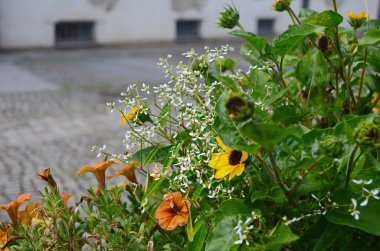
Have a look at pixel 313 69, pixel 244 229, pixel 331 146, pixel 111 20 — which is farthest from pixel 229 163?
pixel 111 20

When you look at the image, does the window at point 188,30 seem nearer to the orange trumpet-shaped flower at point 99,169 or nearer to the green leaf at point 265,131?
the orange trumpet-shaped flower at point 99,169

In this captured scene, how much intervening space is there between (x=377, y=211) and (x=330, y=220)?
7cm

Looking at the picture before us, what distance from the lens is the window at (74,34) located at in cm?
1142

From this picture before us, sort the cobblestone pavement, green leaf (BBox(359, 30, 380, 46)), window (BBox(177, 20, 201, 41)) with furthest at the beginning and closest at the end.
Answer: window (BBox(177, 20, 201, 41)) → the cobblestone pavement → green leaf (BBox(359, 30, 380, 46))

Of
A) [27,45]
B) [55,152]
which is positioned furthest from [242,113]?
[27,45]

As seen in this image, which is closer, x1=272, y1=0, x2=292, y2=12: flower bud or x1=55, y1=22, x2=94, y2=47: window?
x1=272, y1=0, x2=292, y2=12: flower bud

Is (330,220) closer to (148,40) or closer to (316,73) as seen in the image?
(316,73)

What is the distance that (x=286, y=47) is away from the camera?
1.17 m

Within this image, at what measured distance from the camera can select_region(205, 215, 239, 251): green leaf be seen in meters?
0.95

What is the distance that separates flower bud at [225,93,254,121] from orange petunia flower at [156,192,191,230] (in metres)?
0.38

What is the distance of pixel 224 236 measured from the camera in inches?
37.8

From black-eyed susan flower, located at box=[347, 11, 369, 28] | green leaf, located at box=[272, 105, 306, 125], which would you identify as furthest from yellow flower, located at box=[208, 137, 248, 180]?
black-eyed susan flower, located at box=[347, 11, 369, 28]

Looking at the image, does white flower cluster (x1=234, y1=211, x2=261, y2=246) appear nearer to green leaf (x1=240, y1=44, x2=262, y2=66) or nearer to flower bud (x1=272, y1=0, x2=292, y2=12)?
green leaf (x1=240, y1=44, x2=262, y2=66)

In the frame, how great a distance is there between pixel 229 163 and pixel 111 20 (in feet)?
35.9
